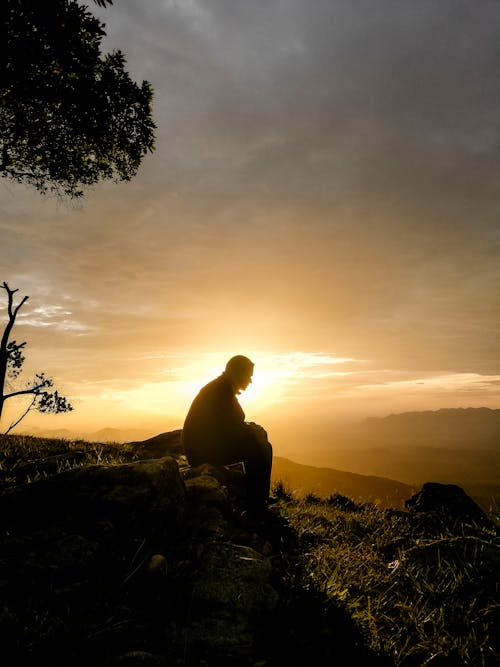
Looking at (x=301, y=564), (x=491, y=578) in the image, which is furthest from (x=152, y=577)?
(x=491, y=578)

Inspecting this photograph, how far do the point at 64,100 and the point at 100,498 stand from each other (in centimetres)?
1146

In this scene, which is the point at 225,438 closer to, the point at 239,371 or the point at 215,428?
the point at 215,428

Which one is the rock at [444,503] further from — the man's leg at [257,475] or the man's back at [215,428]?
the man's back at [215,428]

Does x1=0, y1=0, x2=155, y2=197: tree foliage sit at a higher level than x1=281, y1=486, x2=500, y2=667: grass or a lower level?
higher

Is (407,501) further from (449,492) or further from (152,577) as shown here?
(152,577)

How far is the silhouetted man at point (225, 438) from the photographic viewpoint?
6.51 meters

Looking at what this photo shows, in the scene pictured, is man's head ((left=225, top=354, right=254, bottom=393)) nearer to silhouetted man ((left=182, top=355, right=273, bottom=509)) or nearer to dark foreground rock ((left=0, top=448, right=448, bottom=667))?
silhouetted man ((left=182, top=355, right=273, bottom=509))

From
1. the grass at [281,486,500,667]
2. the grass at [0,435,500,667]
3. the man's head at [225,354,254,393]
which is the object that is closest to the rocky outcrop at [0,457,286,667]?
the grass at [0,435,500,667]

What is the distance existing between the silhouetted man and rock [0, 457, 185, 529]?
8.10 ft

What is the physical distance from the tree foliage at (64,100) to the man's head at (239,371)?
21.5 feet

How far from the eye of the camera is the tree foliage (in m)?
8.27

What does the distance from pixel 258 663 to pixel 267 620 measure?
560mm

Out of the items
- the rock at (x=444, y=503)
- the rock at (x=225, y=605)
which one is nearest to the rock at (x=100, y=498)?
the rock at (x=225, y=605)

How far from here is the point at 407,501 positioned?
412 inches
